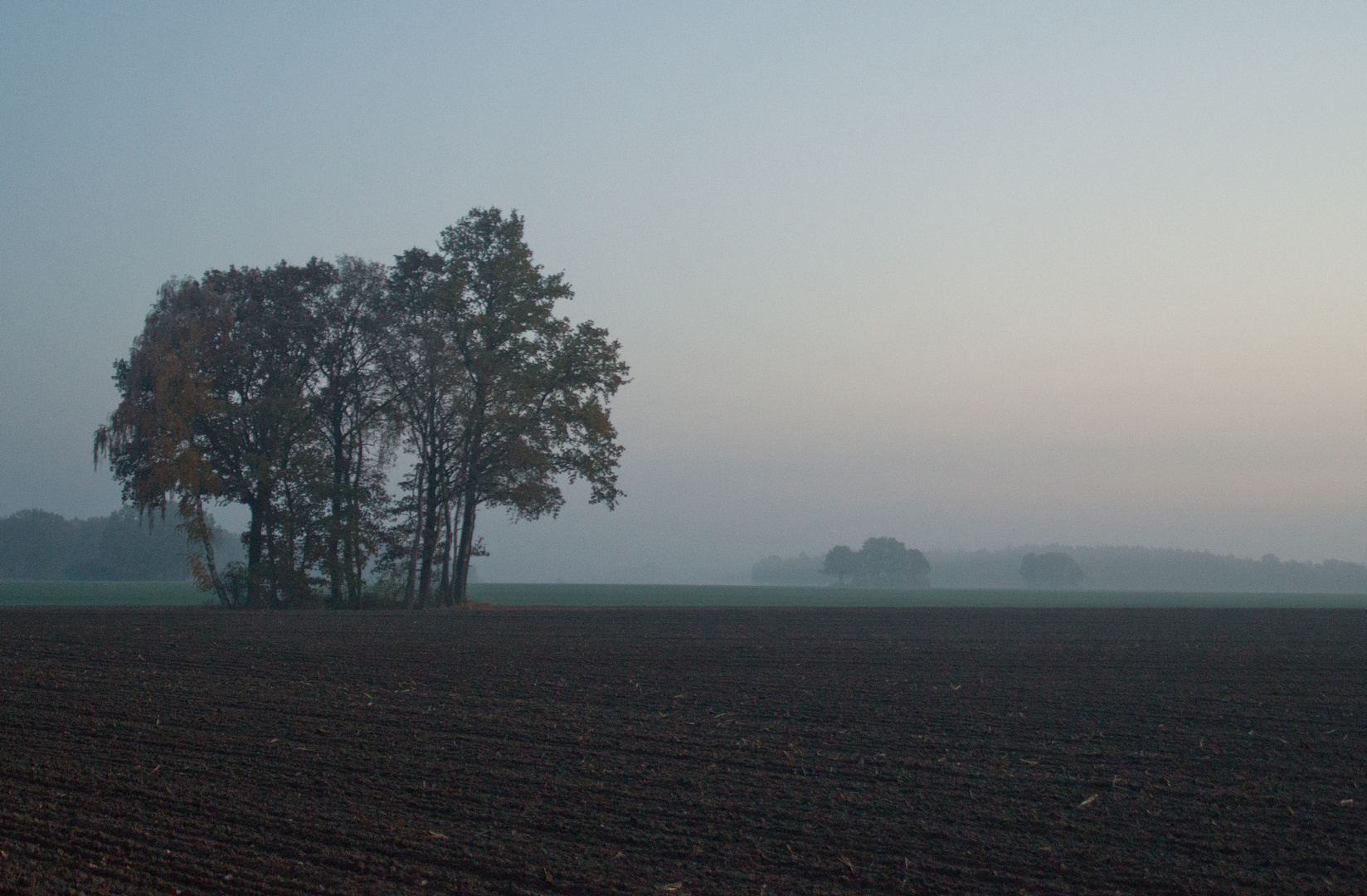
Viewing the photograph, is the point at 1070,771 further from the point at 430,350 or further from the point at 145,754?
the point at 430,350

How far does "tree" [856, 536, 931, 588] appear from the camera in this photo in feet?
588

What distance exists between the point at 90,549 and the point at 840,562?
431ft

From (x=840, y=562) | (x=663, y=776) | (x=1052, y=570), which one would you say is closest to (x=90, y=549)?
(x=840, y=562)

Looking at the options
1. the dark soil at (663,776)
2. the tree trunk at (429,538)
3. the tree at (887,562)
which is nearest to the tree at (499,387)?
the tree trunk at (429,538)

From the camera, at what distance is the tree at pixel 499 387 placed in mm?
38781

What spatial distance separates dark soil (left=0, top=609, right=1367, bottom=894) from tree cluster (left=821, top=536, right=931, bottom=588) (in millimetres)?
163458

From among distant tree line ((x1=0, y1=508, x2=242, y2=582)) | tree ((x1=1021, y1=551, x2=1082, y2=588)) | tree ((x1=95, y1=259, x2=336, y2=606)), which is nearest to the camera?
tree ((x1=95, y1=259, x2=336, y2=606))

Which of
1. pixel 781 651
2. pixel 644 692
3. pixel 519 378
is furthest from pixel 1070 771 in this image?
pixel 519 378

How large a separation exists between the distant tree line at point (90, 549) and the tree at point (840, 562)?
10235 cm

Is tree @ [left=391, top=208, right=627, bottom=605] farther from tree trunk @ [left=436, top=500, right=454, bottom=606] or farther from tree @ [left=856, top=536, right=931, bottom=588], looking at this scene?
tree @ [left=856, top=536, right=931, bottom=588]

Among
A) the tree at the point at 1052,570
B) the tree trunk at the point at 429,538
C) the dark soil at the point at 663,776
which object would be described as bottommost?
the tree at the point at 1052,570

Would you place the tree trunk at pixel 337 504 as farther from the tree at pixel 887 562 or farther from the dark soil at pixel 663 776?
the tree at pixel 887 562

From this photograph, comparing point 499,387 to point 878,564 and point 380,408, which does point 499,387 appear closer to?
point 380,408

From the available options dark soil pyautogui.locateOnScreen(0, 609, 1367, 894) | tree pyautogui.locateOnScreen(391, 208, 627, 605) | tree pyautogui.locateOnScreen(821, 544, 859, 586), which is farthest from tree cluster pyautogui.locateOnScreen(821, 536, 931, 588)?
dark soil pyautogui.locateOnScreen(0, 609, 1367, 894)
